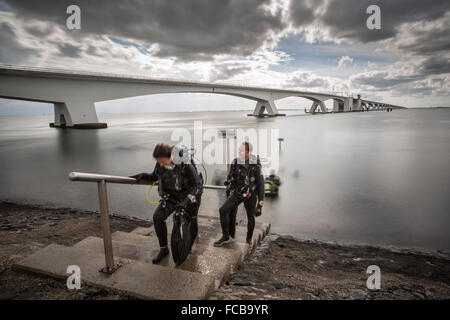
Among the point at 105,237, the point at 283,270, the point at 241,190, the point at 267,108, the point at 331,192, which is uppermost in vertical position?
the point at 267,108

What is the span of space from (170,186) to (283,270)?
2.19 metres

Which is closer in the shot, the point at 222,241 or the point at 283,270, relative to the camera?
the point at 283,270

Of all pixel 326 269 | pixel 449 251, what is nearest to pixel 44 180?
pixel 326 269

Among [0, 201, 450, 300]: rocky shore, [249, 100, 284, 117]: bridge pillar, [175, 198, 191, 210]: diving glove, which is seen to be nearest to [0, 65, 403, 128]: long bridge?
[249, 100, 284, 117]: bridge pillar

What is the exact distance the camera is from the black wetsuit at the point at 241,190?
12.9 feet

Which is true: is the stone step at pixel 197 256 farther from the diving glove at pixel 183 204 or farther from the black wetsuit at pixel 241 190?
the diving glove at pixel 183 204

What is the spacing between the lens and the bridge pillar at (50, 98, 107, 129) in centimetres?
3022

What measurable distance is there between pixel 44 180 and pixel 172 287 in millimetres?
12054

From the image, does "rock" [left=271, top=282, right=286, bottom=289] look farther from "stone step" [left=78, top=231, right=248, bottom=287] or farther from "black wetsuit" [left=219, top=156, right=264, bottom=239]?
"black wetsuit" [left=219, top=156, right=264, bottom=239]

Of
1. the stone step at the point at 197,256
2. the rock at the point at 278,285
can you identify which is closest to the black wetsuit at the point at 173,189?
the stone step at the point at 197,256

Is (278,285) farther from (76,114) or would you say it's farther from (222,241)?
(76,114)

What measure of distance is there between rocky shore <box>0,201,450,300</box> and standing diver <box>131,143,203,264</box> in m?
1.06

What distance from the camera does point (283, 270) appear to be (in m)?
3.49
